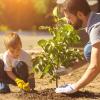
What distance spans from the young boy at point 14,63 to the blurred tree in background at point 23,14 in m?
6.12

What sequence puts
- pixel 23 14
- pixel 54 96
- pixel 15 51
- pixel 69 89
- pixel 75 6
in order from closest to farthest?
1. pixel 75 6
2. pixel 69 89
3. pixel 54 96
4. pixel 15 51
5. pixel 23 14

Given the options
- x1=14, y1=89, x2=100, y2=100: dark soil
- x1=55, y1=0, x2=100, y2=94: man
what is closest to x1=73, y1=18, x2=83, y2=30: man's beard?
x1=55, y1=0, x2=100, y2=94: man

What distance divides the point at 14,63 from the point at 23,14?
6.82 meters

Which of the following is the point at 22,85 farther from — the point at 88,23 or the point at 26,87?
the point at 88,23

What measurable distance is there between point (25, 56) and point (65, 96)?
66 centimetres

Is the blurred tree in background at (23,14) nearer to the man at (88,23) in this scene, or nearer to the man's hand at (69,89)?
the man's hand at (69,89)

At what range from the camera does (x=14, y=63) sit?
5.16m

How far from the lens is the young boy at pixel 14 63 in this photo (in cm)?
506

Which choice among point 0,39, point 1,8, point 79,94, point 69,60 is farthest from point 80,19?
point 1,8

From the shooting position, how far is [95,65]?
443 centimetres

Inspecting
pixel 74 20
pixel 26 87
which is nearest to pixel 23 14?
pixel 26 87

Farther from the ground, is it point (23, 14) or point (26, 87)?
point (23, 14)

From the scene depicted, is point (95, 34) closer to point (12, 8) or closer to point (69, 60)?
point (69, 60)

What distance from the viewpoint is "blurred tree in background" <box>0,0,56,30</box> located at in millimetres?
11516
